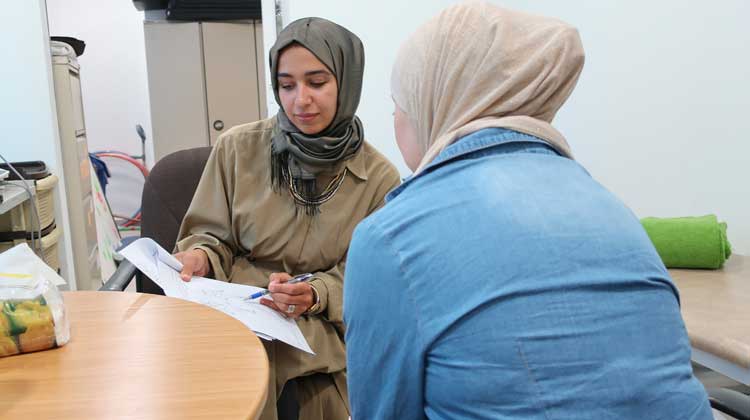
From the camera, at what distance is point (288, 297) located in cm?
Answer: 128

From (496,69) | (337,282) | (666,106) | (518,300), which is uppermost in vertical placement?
(496,69)

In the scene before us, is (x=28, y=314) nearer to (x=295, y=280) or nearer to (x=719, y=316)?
(x=295, y=280)

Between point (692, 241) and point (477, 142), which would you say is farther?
point (692, 241)

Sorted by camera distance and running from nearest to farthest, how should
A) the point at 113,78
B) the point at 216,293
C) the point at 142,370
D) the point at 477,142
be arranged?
the point at 477,142 → the point at 142,370 → the point at 216,293 → the point at 113,78

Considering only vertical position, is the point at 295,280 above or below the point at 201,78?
below

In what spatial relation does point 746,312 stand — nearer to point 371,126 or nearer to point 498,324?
point 498,324

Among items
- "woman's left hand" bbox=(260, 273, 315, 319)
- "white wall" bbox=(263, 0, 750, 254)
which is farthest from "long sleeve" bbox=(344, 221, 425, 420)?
"white wall" bbox=(263, 0, 750, 254)

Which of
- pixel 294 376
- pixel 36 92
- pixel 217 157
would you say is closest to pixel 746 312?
pixel 294 376

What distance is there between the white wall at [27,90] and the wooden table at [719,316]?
2461 mm

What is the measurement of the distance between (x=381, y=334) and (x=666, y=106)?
1.38 metres

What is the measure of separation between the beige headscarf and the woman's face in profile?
2.29ft

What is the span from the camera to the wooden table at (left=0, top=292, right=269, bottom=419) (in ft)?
2.40

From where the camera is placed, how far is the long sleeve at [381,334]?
651 millimetres

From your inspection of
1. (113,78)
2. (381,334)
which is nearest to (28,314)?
(381,334)
